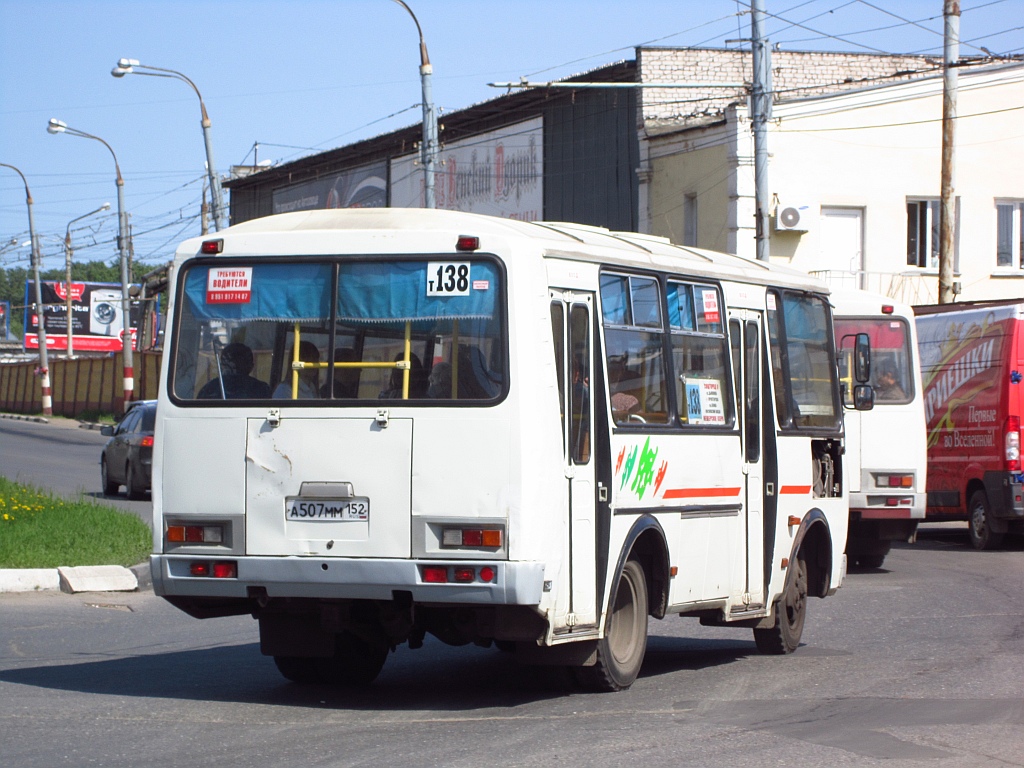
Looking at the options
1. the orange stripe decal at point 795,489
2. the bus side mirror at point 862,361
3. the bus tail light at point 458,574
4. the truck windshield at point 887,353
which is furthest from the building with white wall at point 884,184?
the bus tail light at point 458,574

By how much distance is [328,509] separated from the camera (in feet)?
26.3

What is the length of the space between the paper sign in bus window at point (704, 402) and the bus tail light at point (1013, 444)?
9.98 meters

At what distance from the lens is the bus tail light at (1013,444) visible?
1880 centimetres

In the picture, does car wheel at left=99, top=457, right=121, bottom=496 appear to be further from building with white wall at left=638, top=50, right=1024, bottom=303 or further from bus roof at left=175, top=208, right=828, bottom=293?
bus roof at left=175, top=208, right=828, bottom=293

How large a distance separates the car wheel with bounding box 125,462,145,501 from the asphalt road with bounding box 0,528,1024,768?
12494 mm

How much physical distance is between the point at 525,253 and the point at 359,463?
1.37 m

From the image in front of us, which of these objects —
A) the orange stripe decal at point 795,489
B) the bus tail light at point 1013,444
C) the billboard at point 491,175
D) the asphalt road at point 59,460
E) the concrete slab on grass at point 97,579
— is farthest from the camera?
the billboard at point 491,175

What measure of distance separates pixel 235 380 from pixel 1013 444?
42.4ft

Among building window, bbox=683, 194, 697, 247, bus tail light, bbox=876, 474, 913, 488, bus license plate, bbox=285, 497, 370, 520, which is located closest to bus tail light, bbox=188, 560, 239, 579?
bus license plate, bbox=285, 497, 370, 520

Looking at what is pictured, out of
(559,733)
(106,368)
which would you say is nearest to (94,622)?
(559,733)

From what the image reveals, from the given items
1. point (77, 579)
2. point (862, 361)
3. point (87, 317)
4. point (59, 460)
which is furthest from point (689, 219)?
point (87, 317)

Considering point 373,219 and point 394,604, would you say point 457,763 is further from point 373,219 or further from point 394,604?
point 373,219

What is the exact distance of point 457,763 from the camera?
670cm

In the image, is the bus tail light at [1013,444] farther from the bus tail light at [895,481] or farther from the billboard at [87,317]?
the billboard at [87,317]
